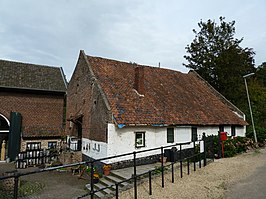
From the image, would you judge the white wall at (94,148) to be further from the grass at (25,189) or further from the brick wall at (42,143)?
the brick wall at (42,143)

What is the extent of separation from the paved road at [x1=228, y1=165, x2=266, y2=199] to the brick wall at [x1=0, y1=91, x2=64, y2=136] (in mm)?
19236

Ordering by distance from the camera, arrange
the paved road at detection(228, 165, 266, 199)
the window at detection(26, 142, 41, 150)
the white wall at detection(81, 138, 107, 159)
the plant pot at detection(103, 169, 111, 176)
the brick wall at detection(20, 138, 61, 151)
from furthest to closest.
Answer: the window at detection(26, 142, 41, 150) < the brick wall at detection(20, 138, 61, 151) < the white wall at detection(81, 138, 107, 159) < the plant pot at detection(103, 169, 111, 176) < the paved road at detection(228, 165, 266, 199)

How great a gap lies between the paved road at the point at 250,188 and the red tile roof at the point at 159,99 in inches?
263

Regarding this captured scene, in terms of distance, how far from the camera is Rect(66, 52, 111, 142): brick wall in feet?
46.1

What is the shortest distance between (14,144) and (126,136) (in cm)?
1069

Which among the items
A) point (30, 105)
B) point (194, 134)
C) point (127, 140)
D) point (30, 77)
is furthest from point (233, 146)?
point (30, 77)

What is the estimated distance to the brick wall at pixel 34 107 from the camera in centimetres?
2162

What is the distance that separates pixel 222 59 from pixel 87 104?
18.0 meters

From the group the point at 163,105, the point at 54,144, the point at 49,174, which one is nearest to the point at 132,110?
the point at 163,105

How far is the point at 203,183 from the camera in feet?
28.2

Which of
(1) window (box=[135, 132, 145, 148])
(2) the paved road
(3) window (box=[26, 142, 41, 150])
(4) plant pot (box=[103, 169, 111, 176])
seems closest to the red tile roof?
(1) window (box=[135, 132, 145, 148])

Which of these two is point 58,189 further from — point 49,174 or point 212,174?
point 212,174

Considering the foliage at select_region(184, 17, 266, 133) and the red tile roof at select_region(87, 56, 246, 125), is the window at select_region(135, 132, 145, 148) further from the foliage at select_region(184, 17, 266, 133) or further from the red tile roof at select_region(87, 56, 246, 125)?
the foliage at select_region(184, 17, 266, 133)

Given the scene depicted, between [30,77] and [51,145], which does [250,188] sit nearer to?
[51,145]
